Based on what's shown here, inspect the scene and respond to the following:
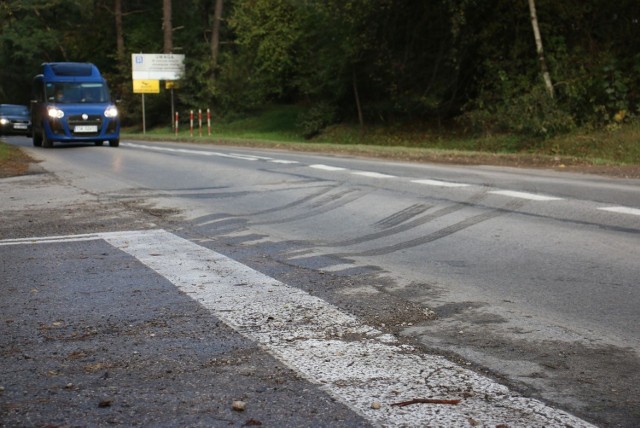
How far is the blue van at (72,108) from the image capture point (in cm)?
3062

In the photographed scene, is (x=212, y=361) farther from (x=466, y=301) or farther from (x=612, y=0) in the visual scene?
(x=612, y=0)

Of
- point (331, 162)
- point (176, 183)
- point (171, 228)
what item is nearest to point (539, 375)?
point (171, 228)

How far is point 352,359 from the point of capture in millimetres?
4562

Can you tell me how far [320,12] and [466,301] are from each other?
39.2m

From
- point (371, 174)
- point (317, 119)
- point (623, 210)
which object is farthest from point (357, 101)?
point (623, 210)

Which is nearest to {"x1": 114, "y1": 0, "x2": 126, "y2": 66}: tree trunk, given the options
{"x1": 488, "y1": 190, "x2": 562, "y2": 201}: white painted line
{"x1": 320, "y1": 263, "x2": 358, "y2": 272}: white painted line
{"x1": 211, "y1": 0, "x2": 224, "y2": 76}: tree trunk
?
{"x1": 211, "y1": 0, "x2": 224, "y2": 76}: tree trunk

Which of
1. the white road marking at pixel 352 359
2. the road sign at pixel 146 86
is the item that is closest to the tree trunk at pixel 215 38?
the road sign at pixel 146 86

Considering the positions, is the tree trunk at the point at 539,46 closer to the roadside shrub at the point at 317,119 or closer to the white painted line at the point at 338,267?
the roadside shrub at the point at 317,119

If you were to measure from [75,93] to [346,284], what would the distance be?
26789 millimetres

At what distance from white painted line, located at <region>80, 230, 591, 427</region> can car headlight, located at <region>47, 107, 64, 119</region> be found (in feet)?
81.6

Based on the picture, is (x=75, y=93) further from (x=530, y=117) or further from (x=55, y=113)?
(x=530, y=117)

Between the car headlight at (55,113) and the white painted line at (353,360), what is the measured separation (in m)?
24.9

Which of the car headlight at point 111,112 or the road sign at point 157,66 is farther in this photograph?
the road sign at point 157,66

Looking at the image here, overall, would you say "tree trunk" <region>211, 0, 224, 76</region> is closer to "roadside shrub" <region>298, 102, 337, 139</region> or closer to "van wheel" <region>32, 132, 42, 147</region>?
"roadside shrub" <region>298, 102, 337, 139</region>
